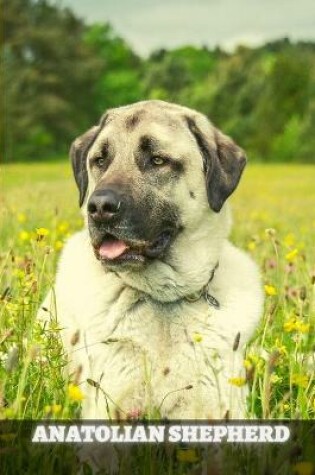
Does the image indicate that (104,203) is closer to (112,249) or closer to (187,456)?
(112,249)

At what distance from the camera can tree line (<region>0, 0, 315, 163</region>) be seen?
66.3 feet

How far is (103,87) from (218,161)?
18.7 meters

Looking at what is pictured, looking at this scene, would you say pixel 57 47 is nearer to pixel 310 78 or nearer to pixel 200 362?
pixel 310 78

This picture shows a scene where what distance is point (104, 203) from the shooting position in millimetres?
3838

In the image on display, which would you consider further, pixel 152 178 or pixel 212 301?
pixel 212 301

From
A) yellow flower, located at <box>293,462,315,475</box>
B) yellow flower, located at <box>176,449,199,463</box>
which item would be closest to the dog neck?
yellow flower, located at <box>176,449,199,463</box>

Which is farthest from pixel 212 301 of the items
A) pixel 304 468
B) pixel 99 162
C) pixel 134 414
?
pixel 304 468

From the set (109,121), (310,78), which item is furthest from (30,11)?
(109,121)

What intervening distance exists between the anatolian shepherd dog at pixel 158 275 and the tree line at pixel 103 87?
13.7 meters

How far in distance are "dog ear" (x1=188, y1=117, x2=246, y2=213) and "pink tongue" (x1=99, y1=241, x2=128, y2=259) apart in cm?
55

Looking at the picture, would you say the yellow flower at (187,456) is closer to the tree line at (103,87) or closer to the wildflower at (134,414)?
the wildflower at (134,414)

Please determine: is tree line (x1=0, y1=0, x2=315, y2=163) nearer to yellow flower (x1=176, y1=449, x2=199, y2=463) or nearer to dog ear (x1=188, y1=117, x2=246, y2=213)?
dog ear (x1=188, y1=117, x2=246, y2=213)

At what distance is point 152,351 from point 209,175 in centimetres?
99

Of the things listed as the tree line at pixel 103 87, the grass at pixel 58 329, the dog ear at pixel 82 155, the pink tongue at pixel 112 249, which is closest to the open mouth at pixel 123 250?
the pink tongue at pixel 112 249
